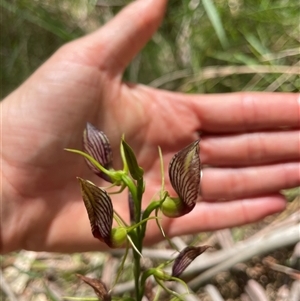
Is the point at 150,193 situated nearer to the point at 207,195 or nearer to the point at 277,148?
the point at 207,195

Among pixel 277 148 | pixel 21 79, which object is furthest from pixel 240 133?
pixel 21 79

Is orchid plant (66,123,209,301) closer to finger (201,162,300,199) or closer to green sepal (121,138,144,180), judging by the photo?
green sepal (121,138,144,180)

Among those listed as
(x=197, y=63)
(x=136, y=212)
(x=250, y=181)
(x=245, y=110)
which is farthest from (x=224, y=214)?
(x=136, y=212)

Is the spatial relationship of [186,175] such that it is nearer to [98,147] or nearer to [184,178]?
[184,178]

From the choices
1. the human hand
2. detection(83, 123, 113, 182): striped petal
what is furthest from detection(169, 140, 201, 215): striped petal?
the human hand

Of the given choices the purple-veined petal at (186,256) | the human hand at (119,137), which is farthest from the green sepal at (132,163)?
the human hand at (119,137)

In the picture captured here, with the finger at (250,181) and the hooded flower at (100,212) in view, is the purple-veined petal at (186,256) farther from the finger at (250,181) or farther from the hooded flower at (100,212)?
the finger at (250,181)

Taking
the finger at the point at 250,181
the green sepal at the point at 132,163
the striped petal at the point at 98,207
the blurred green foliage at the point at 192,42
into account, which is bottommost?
the finger at the point at 250,181
